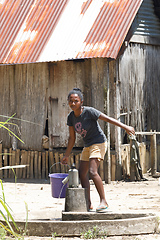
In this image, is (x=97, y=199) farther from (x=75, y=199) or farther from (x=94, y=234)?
(x=94, y=234)

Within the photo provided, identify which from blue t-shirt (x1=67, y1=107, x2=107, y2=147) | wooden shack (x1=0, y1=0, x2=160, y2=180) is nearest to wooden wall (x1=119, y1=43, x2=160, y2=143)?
wooden shack (x1=0, y1=0, x2=160, y2=180)

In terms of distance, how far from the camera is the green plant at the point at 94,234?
456 centimetres

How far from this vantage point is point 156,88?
11695mm

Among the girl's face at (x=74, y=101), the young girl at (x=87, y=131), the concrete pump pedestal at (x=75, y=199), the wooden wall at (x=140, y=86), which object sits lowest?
the concrete pump pedestal at (x=75, y=199)

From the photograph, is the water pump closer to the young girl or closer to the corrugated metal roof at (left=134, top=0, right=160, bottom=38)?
the young girl

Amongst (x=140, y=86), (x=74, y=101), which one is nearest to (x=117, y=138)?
(x=140, y=86)

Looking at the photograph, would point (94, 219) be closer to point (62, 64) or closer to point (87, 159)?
point (87, 159)

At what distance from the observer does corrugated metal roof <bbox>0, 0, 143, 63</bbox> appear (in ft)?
30.9

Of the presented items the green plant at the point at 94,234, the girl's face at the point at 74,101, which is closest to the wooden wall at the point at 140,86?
the girl's face at the point at 74,101

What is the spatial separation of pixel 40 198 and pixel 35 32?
4.36 m

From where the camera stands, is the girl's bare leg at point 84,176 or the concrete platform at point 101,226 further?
the girl's bare leg at point 84,176

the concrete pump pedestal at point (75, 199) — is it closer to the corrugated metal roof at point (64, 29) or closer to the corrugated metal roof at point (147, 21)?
the corrugated metal roof at point (64, 29)

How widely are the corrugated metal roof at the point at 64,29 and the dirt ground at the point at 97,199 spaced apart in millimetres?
2816

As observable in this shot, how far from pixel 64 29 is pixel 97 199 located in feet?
14.5
